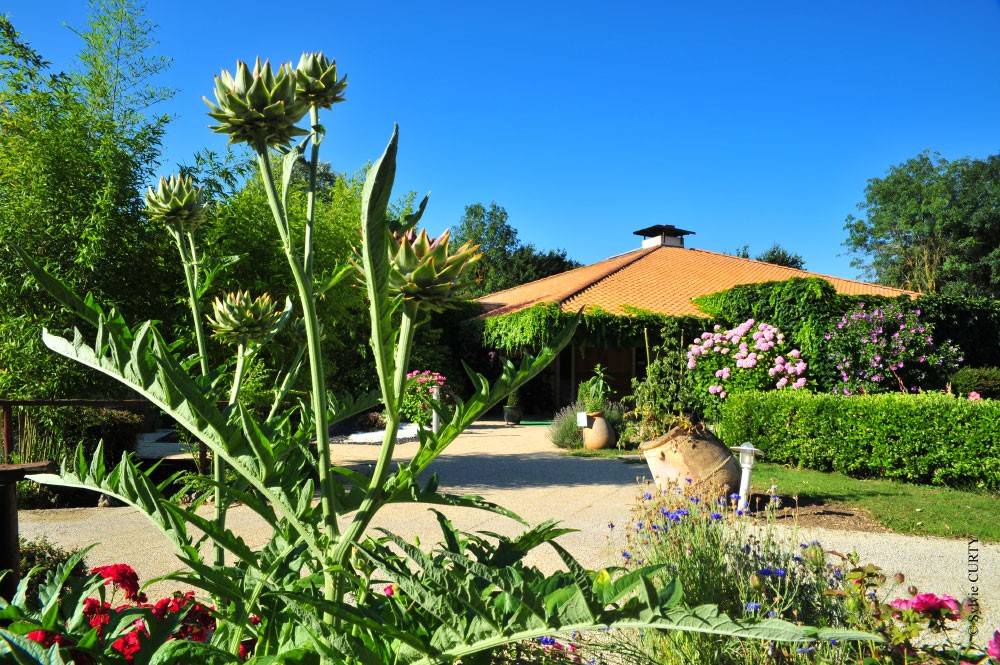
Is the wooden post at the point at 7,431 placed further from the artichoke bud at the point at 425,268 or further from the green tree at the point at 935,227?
the green tree at the point at 935,227

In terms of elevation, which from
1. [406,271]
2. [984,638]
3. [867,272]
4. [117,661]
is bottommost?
[984,638]

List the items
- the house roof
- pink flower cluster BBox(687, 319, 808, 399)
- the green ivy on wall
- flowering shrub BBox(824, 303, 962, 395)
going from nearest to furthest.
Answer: flowering shrub BBox(824, 303, 962, 395) < pink flower cluster BBox(687, 319, 808, 399) < the green ivy on wall < the house roof

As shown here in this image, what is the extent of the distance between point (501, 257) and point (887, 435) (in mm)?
23768

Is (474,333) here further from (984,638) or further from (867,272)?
(867,272)

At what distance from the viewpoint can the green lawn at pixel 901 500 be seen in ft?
19.4

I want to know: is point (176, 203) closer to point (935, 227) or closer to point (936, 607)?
point (936, 607)

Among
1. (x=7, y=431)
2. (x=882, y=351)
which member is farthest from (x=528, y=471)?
(x=882, y=351)

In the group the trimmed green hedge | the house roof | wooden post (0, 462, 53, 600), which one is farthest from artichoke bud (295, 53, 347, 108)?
the house roof

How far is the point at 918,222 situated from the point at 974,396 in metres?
24.3

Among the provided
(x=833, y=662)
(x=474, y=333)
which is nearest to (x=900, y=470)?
(x=833, y=662)

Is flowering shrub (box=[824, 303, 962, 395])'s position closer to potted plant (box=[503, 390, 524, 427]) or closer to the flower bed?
potted plant (box=[503, 390, 524, 427])

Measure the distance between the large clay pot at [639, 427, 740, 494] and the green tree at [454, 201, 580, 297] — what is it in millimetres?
18729

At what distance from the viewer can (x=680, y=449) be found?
6480mm

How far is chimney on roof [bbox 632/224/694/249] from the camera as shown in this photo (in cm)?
2272
